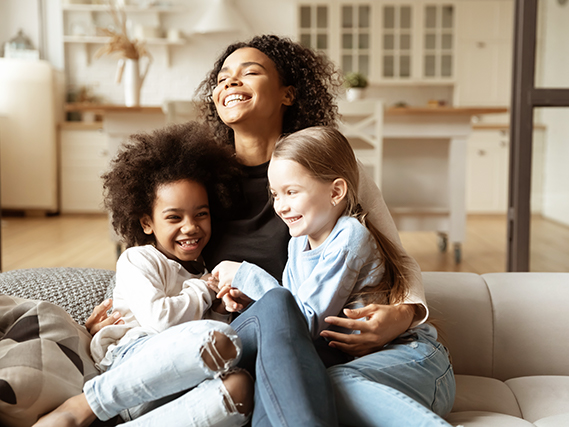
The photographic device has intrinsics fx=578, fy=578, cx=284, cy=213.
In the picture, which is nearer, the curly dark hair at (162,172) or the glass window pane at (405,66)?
the curly dark hair at (162,172)

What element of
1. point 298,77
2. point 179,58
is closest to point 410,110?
point 298,77

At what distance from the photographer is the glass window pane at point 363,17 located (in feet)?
20.2

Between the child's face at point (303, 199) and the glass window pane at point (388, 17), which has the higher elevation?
the glass window pane at point (388, 17)

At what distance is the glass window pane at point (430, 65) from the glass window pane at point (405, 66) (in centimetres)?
18

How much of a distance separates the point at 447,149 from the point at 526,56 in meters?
1.42

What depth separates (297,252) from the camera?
127 cm

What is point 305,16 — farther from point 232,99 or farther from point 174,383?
point 174,383

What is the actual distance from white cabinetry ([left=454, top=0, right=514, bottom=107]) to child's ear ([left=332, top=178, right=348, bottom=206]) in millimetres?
5246

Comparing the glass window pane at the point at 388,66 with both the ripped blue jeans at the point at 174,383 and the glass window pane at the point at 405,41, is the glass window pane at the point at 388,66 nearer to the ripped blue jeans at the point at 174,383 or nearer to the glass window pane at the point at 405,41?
the glass window pane at the point at 405,41

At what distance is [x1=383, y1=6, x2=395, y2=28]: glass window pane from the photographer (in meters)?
6.11

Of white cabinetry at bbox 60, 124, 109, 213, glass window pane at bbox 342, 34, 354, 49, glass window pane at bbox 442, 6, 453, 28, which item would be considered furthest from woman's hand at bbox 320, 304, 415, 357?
glass window pane at bbox 442, 6, 453, 28

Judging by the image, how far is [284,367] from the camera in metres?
0.95

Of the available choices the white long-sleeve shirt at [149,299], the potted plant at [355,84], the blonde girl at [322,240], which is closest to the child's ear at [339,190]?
the blonde girl at [322,240]

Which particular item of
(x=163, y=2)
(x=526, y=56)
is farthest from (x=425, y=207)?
(x=163, y=2)
